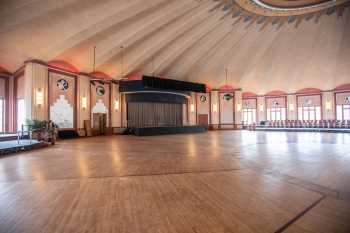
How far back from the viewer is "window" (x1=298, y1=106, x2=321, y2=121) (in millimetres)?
20203

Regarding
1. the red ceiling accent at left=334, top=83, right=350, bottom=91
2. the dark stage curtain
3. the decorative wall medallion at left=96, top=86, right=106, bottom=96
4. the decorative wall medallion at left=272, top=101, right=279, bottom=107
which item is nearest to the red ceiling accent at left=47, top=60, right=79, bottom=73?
the decorative wall medallion at left=96, top=86, right=106, bottom=96

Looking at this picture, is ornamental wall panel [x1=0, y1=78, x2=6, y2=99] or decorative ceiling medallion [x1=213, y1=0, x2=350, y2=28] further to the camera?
decorative ceiling medallion [x1=213, y1=0, x2=350, y2=28]

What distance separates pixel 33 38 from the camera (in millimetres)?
8820

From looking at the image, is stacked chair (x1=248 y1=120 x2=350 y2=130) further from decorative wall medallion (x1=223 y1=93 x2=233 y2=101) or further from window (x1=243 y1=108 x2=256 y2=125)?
decorative wall medallion (x1=223 y1=93 x2=233 y2=101)

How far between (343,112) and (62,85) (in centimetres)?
2376

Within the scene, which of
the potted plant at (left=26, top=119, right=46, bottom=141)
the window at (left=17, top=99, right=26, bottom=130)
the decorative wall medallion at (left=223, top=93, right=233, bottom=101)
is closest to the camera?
the potted plant at (left=26, top=119, right=46, bottom=141)

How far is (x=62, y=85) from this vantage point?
37.9 ft

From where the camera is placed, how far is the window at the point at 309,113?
66.3 ft

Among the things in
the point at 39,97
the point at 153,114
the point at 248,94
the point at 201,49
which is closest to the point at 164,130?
the point at 153,114

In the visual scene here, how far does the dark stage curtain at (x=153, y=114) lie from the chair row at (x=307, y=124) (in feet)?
32.8

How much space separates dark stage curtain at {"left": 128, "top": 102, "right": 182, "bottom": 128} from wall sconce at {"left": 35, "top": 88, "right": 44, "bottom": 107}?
631 cm

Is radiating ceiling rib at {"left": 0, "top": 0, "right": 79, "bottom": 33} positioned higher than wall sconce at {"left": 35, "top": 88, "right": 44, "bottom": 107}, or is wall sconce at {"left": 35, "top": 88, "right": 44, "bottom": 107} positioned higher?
radiating ceiling rib at {"left": 0, "top": 0, "right": 79, "bottom": 33}

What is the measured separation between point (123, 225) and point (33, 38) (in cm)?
1006

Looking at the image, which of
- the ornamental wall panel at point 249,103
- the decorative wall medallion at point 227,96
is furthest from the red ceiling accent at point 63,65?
the ornamental wall panel at point 249,103
